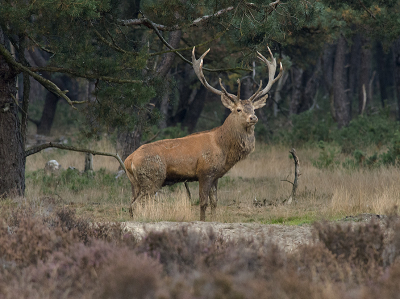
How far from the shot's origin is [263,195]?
41.7ft

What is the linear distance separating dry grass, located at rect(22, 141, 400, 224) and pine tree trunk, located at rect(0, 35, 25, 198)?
0.67 meters

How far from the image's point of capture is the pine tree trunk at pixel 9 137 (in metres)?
10.0

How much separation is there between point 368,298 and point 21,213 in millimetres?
4509

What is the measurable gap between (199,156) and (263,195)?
4.02 metres

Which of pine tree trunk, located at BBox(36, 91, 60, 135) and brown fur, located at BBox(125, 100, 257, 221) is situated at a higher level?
pine tree trunk, located at BBox(36, 91, 60, 135)

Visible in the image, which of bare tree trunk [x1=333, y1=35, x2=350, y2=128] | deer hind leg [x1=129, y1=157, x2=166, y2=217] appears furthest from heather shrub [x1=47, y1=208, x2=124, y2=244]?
bare tree trunk [x1=333, y1=35, x2=350, y2=128]

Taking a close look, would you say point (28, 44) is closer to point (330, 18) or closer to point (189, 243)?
point (189, 243)

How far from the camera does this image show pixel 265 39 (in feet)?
32.9

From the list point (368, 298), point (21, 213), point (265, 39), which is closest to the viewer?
point (368, 298)

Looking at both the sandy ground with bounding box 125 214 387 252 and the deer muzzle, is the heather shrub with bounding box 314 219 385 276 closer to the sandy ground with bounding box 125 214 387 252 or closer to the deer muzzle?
the sandy ground with bounding box 125 214 387 252

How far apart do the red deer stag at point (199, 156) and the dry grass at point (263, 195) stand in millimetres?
395

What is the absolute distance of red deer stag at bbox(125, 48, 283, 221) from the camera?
9023 mm

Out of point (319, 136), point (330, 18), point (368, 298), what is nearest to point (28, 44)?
point (368, 298)

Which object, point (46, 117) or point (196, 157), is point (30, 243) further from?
point (46, 117)
